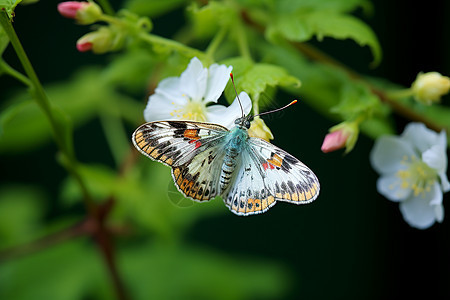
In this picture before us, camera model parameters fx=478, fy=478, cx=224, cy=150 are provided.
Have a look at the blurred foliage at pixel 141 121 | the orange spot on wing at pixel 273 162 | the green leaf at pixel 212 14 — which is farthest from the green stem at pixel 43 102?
the orange spot on wing at pixel 273 162

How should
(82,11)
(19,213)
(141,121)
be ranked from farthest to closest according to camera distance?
(19,213) → (141,121) → (82,11)

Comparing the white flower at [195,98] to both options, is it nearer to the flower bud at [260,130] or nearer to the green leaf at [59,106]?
the flower bud at [260,130]

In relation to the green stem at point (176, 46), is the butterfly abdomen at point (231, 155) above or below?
below

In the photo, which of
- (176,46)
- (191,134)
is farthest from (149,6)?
(191,134)

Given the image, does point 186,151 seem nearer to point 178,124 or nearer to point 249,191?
point 178,124

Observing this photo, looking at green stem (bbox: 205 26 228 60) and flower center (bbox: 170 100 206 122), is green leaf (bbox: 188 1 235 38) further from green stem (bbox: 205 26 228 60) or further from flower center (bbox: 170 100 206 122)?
flower center (bbox: 170 100 206 122)
